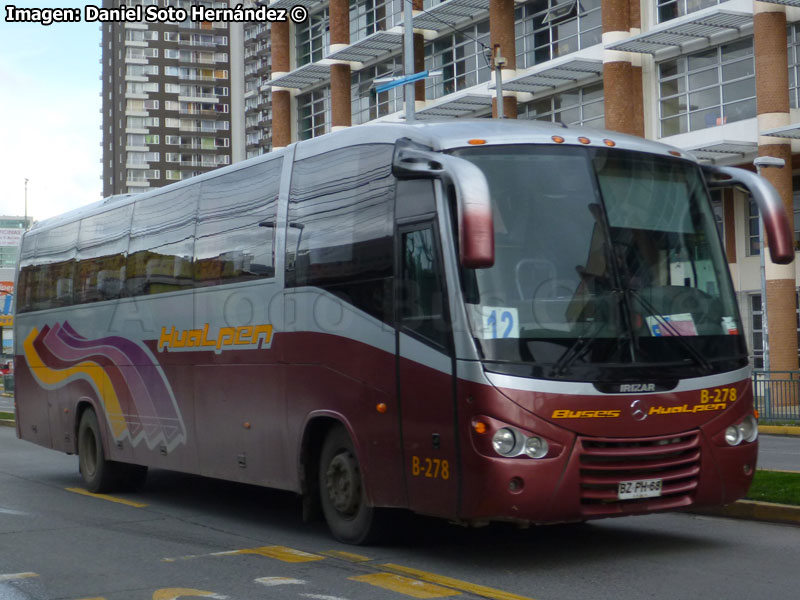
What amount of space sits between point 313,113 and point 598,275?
146 feet

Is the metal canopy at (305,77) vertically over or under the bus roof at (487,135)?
over

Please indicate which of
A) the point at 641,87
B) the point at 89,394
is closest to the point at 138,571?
the point at 89,394

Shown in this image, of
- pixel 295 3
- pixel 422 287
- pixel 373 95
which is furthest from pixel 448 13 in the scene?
pixel 422 287

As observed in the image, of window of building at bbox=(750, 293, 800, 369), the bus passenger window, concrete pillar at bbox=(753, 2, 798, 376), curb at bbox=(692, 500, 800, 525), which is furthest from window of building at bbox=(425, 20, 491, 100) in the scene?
the bus passenger window

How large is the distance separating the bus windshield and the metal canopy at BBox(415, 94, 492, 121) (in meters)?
31.9

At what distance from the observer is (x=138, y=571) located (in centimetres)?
840

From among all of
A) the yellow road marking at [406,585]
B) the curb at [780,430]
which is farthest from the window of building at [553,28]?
the yellow road marking at [406,585]

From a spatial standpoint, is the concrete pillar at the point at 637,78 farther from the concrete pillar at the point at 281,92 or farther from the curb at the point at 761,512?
the curb at the point at 761,512

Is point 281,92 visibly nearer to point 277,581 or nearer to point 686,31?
point 686,31

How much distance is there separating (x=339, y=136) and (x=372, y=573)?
143 inches

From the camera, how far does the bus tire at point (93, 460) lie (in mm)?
14250

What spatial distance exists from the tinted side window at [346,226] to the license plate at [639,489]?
2047 millimetres

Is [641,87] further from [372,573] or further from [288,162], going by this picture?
[372,573]

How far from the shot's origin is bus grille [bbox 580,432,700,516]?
7.95 metres
